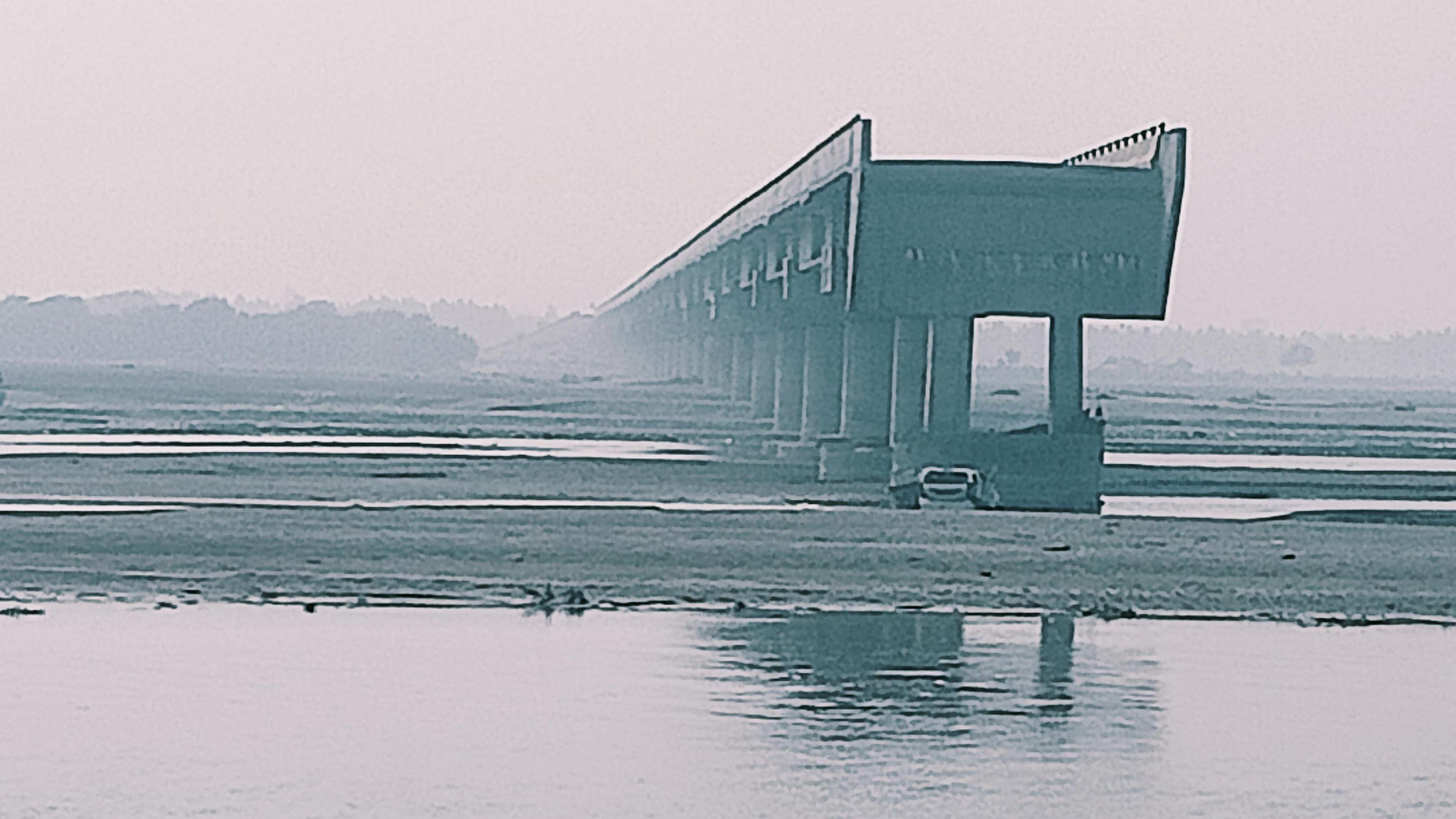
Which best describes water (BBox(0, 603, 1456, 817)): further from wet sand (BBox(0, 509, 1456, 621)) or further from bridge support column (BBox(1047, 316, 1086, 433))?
bridge support column (BBox(1047, 316, 1086, 433))

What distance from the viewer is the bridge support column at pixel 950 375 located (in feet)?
197

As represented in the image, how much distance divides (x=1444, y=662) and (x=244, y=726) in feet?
40.9

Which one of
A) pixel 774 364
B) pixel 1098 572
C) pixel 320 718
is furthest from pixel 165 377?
pixel 320 718

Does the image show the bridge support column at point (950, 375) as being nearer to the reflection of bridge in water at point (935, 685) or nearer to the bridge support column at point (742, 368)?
the reflection of bridge in water at point (935, 685)

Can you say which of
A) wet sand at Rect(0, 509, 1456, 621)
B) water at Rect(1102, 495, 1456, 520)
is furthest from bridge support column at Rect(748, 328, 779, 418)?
wet sand at Rect(0, 509, 1456, 621)

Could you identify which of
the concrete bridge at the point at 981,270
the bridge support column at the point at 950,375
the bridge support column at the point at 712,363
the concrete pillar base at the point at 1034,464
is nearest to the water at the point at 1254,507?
the concrete pillar base at the point at 1034,464

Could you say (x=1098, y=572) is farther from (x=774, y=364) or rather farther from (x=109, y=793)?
(x=774, y=364)

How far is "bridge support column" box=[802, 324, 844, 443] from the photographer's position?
74.9 meters

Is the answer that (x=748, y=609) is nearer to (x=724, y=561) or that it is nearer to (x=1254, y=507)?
(x=724, y=561)

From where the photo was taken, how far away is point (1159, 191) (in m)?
55.0

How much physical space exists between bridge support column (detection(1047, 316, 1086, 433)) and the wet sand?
431 inches

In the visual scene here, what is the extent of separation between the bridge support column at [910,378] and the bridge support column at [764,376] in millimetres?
34828

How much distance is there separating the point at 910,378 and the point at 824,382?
14356 mm

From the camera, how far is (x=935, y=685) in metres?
23.3
